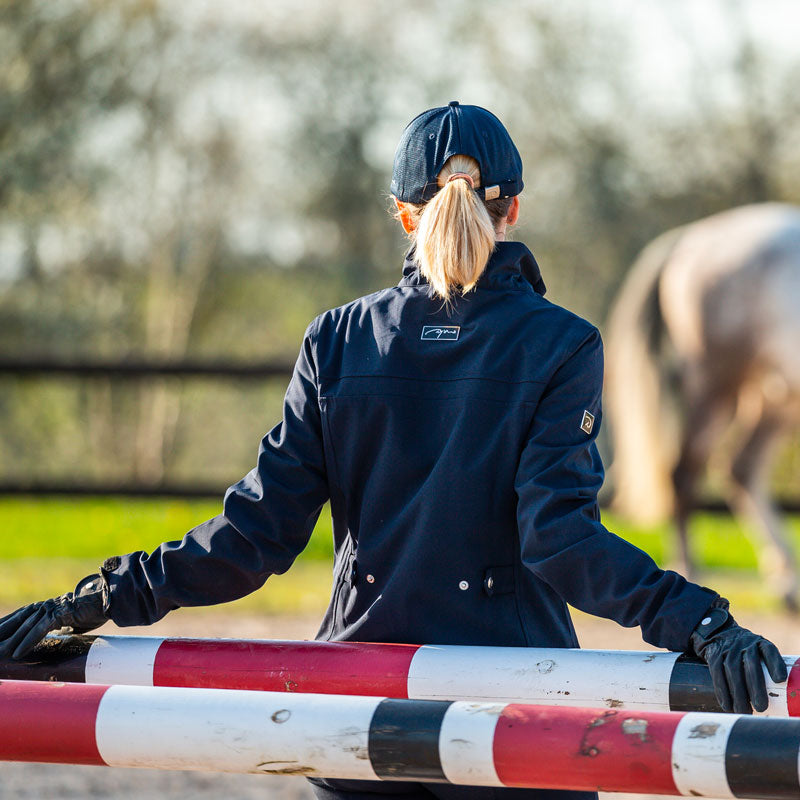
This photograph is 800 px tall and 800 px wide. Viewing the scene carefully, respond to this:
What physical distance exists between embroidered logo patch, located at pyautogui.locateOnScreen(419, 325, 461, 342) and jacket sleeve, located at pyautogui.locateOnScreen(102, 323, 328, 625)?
180mm

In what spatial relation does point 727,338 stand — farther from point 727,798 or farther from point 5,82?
point 5,82

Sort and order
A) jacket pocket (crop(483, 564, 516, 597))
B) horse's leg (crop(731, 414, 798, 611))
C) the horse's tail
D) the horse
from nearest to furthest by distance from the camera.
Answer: jacket pocket (crop(483, 564, 516, 597)), the horse, horse's leg (crop(731, 414, 798, 611)), the horse's tail

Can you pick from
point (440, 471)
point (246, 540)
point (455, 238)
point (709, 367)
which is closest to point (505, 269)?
point (455, 238)

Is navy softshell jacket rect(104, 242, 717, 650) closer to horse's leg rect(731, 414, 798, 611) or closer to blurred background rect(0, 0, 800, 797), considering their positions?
horse's leg rect(731, 414, 798, 611)

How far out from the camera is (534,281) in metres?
1.78

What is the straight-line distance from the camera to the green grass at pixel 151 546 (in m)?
5.73

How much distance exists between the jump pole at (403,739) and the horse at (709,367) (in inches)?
196

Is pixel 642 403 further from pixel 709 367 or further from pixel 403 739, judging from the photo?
pixel 403 739

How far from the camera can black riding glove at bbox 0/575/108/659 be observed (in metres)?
1.67

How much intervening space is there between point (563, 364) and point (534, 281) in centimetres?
23

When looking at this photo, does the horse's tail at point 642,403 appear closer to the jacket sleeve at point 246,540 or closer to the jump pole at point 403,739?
the jacket sleeve at point 246,540

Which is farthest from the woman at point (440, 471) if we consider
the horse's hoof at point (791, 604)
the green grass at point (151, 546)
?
the horse's hoof at point (791, 604)

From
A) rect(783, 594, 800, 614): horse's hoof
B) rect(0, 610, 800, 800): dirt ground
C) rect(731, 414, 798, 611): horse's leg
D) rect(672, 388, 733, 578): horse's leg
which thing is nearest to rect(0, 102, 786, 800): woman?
rect(0, 610, 800, 800): dirt ground

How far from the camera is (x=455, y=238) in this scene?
5.32ft
